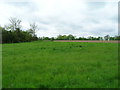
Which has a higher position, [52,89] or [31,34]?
[31,34]

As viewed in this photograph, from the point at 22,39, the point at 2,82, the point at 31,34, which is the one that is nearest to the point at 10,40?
the point at 22,39

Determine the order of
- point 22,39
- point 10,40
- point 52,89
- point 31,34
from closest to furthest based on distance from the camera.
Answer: point 52,89, point 10,40, point 22,39, point 31,34

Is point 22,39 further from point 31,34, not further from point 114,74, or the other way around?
point 114,74

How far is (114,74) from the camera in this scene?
11.8ft

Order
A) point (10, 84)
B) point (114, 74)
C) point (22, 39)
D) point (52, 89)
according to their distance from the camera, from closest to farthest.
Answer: point (52, 89)
point (10, 84)
point (114, 74)
point (22, 39)

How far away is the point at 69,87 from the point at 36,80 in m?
0.97

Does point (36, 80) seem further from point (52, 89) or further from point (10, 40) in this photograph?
point (10, 40)

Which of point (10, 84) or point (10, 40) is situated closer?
point (10, 84)

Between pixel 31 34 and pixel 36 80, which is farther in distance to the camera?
pixel 31 34

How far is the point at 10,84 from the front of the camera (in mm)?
2898

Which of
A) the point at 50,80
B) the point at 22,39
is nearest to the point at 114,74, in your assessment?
the point at 50,80

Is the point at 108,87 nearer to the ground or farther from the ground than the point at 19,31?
nearer to the ground

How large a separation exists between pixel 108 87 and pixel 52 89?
52.8 inches

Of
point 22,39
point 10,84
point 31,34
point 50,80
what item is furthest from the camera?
point 31,34
